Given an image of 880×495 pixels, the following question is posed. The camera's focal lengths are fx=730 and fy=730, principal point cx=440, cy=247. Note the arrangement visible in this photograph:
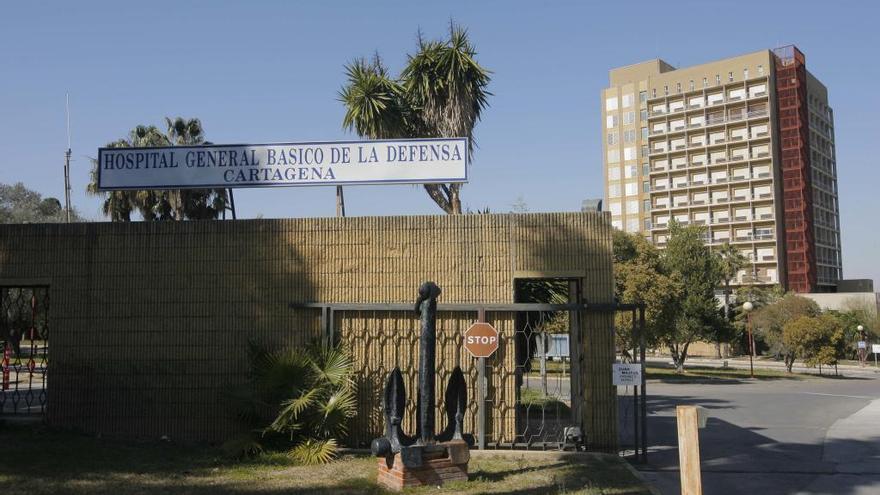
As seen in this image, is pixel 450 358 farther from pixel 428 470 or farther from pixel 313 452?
pixel 428 470

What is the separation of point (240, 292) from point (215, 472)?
9.73 ft

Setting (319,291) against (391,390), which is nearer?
(391,390)

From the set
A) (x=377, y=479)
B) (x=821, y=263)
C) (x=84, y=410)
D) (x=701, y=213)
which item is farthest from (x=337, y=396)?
(x=821, y=263)

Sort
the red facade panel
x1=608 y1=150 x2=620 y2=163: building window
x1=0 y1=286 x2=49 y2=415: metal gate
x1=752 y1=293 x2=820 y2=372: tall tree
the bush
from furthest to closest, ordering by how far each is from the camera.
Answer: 1. x1=608 y1=150 x2=620 y2=163: building window
2. the red facade panel
3. x1=752 y1=293 x2=820 y2=372: tall tree
4. the bush
5. x1=0 y1=286 x2=49 y2=415: metal gate

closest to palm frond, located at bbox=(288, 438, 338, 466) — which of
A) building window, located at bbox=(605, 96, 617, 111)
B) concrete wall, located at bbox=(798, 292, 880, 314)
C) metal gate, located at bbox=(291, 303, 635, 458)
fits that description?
metal gate, located at bbox=(291, 303, 635, 458)

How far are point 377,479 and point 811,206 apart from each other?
8319 cm

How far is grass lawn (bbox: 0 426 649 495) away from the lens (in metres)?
7.82

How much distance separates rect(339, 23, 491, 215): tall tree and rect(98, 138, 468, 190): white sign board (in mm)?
7465

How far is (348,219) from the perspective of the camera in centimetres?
1088

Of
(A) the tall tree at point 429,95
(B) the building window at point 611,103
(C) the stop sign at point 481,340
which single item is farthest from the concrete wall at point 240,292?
(B) the building window at point 611,103

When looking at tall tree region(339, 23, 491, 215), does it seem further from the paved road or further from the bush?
the bush

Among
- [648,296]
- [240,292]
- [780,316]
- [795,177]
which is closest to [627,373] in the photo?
[240,292]

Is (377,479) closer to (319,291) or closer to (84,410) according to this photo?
(319,291)

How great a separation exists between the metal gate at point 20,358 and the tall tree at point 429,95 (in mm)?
8816
